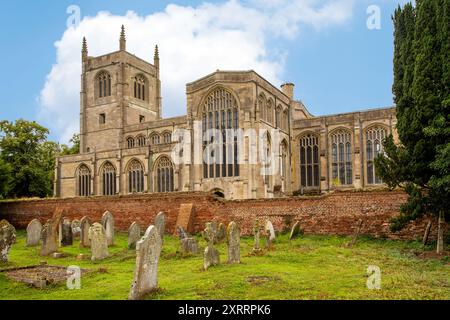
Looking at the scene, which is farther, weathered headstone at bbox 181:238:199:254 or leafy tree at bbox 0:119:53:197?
leafy tree at bbox 0:119:53:197

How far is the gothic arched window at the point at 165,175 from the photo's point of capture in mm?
38156

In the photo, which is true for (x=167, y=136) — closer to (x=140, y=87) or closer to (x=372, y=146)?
(x=140, y=87)

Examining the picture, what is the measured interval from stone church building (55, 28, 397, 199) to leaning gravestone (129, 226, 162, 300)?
15679 mm

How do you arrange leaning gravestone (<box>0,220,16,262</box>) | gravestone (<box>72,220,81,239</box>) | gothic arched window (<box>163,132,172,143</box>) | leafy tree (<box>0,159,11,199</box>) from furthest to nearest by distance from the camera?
gothic arched window (<box>163,132,172,143</box>) < leafy tree (<box>0,159,11,199</box>) < gravestone (<box>72,220,81,239</box>) < leaning gravestone (<box>0,220,16,262</box>)

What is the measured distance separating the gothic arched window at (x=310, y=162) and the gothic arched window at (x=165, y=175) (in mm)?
11174

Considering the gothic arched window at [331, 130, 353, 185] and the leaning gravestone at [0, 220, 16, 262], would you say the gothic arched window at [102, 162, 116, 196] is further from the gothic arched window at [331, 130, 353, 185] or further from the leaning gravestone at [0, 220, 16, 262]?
the leaning gravestone at [0, 220, 16, 262]

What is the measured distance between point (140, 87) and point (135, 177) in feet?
50.9

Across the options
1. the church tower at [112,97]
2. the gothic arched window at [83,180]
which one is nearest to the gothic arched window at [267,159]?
the gothic arched window at [83,180]

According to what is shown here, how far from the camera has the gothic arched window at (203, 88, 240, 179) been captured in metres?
32.3

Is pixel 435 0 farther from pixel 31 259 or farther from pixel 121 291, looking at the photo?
pixel 31 259

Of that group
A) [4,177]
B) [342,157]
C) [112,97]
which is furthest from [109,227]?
[112,97]

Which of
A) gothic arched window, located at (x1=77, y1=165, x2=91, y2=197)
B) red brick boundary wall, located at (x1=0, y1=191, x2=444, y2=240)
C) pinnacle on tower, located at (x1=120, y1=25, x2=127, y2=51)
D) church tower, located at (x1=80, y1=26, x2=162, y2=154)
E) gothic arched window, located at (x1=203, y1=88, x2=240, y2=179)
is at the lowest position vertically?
red brick boundary wall, located at (x1=0, y1=191, x2=444, y2=240)

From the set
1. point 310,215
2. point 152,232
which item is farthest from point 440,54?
point 152,232

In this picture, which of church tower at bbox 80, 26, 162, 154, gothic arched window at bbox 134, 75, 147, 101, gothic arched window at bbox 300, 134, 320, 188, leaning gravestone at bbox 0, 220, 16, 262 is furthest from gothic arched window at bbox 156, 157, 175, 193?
leaning gravestone at bbox 0, 220, 16, 262
